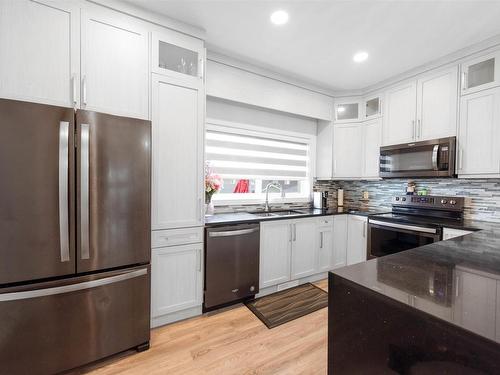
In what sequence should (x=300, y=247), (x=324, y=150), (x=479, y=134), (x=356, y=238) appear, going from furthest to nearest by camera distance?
1. (x=324, y=150)
2. (x=356, y=238)
3. (x=300, y=247)
4. (x=479, y=134)

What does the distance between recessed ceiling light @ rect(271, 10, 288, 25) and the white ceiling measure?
4cm

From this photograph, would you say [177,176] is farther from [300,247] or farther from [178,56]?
[300,247]

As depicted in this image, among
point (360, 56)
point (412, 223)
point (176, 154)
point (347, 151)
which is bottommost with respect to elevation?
point (412, 223)

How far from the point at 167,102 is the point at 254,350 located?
2.12 meters

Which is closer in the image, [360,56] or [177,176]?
[177,176]

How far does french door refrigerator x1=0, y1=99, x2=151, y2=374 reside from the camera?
1.38 metres

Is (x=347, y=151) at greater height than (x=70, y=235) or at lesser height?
greater

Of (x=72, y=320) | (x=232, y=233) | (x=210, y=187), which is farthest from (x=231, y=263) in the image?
(x=72, y=320)

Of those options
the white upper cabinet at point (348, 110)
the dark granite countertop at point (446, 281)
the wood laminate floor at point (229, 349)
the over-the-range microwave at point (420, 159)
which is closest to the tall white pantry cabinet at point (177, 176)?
the wood laminate floor at point (229, 349)

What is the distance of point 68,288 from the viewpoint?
1.51 m

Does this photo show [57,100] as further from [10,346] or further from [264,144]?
[264,144]

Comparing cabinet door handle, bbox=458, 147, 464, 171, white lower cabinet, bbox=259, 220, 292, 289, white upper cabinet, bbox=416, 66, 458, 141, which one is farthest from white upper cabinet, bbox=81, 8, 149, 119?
cabinet door handle, bbox=458, 147, 464, 171

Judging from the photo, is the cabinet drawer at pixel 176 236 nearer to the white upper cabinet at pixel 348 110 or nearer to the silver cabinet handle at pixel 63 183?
the silver cabinet handle at pixel 63 183

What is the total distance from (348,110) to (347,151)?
1.96 feet
